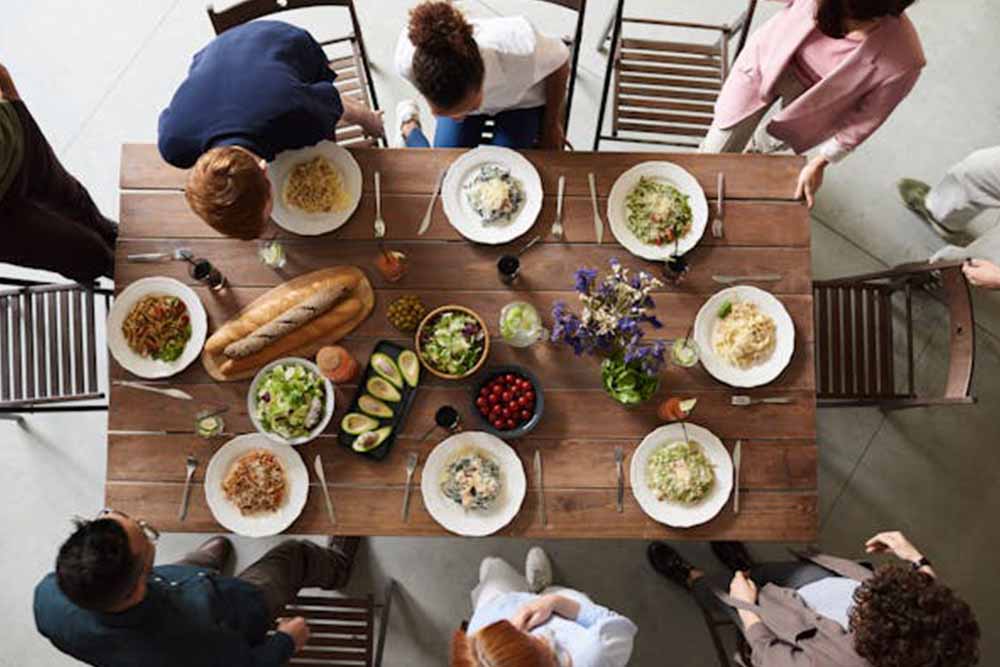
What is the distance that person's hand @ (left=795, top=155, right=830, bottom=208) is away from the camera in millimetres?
2289

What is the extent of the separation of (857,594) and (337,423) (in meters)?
1.55

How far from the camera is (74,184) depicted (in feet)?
8.55

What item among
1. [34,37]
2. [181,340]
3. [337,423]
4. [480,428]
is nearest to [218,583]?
[337,423]

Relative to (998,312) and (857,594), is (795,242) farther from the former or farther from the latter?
(998,312)

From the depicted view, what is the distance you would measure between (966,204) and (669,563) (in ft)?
6.21

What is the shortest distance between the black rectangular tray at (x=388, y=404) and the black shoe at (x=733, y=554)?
5.13 feet

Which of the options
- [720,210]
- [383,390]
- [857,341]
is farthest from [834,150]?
[383,390]

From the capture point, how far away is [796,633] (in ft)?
7.07

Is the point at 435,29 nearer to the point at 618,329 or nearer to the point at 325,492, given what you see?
the point at 618,329

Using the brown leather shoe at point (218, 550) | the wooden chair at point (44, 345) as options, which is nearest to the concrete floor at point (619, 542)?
the brown leather shoe at point (218, 550)

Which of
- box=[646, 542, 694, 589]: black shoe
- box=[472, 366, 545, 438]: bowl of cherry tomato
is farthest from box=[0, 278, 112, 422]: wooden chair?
box=[646, 542, 694, 589]: black shoe

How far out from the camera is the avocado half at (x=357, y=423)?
2.23 metres

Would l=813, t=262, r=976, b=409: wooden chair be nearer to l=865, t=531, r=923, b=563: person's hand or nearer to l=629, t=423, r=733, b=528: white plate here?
l=865, t=531, r=923, b=563: person's hand

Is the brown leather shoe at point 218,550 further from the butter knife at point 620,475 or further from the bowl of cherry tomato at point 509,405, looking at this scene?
the butter knife at point 620,475
